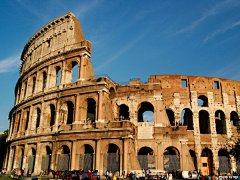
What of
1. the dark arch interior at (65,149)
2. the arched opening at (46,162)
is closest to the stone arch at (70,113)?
the dark arch interior at (65,149)

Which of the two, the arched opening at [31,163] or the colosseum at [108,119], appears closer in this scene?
the colosseum at [108,119]

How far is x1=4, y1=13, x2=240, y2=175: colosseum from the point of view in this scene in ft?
71.0

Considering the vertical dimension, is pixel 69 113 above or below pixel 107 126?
above

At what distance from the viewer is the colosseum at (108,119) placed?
71.0 feet

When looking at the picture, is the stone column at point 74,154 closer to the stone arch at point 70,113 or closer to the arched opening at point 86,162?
the arched opening at point 86,162

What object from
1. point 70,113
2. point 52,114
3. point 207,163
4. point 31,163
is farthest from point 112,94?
point 207,163

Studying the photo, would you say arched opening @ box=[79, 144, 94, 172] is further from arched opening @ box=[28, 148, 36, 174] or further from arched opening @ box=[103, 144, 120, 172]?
arched opening @ box=[28, 148, 36, 174]

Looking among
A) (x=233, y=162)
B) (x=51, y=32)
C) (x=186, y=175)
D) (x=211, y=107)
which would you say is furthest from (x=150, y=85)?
(x=51, y=32)

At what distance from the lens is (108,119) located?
75.0 feet

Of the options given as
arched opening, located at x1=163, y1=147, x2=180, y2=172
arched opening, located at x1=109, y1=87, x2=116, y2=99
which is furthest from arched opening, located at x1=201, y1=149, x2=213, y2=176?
arched opening, located at x1=109, y1=87, x2=116, y2=99

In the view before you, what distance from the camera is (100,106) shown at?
22312mm

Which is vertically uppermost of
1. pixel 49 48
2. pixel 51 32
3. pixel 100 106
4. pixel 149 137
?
pixel 51 32

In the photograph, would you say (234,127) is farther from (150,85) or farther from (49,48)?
(49,48)

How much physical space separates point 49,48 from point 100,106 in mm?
11897
